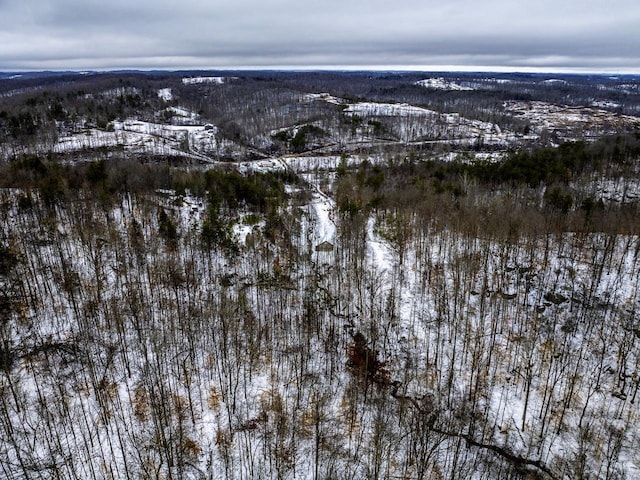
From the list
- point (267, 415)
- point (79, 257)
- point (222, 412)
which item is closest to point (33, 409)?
point (222, 412)

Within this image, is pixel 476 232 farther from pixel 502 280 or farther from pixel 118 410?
pixel 118 410

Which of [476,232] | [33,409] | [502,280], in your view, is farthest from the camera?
[476,232]

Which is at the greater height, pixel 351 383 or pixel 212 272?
pixel 212 272

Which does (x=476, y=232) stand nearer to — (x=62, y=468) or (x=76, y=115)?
(x=62, y=468)

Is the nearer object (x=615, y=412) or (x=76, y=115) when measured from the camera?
(x=615, y=412)

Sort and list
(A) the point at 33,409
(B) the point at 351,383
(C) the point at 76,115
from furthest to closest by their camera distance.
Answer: (C) the point at 76,115 < (B) the point at 351,383 < (A) the point at 33,409

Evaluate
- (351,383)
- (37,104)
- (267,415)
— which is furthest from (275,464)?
(37,104)

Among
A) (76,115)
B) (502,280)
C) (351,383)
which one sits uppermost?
(76,115)
